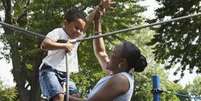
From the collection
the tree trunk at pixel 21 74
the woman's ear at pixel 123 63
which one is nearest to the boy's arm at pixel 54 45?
the woman's ear at pixel 123 63

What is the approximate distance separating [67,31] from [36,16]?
56.2 feet

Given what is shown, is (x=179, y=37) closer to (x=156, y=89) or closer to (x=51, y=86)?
(x=156, y=89)

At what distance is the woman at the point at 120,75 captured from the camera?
141 inches

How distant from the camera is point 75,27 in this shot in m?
4.59

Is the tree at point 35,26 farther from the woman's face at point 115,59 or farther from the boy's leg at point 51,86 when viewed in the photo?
the woman's face at point 115,59

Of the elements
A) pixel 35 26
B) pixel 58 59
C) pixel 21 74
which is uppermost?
pixel 58 59

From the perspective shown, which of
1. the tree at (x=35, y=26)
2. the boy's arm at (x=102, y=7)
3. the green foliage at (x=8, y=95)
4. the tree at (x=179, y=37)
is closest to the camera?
the boy's arm at (x=102, y=7)

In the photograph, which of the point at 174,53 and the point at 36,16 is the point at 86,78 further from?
the point at 174,53

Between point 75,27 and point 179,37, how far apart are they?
11.6 m

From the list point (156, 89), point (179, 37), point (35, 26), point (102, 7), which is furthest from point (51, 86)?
point (35, 26)

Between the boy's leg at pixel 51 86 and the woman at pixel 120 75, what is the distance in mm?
772

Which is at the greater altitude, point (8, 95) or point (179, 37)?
point (179, 37)

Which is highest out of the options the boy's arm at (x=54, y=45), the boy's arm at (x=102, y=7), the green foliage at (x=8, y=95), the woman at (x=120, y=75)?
the boy's arm at (x=102, y=7)

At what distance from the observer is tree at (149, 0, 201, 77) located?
15625 millimetres
